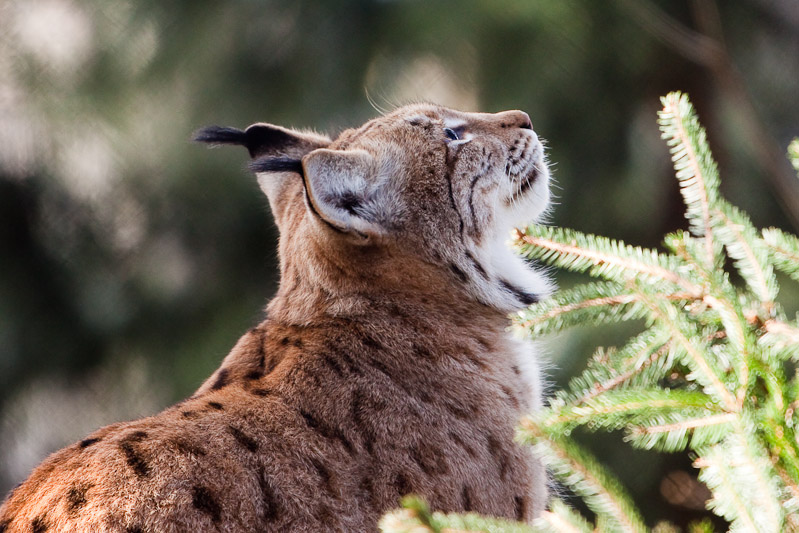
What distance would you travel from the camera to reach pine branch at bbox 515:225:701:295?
1.06 meters

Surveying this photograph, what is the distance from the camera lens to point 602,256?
109cm

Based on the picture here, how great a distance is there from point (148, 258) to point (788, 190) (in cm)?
495

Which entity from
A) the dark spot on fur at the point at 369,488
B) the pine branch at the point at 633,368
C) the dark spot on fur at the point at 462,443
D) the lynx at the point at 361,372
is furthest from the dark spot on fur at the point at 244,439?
the pine branch at the point at 633,368

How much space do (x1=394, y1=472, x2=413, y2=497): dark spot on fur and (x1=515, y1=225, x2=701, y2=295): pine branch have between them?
77cm

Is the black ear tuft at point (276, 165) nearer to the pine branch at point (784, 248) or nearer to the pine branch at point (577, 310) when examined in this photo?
the pine branch at point (577, 310)

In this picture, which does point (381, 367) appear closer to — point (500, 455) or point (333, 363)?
point (333, 363)

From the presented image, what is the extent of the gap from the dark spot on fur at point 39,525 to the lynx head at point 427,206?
0.86 m

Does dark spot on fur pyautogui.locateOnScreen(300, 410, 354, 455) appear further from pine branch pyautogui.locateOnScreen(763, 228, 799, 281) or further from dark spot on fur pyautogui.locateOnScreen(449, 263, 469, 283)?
pine branch pyautogui.locateOnScreen(763, 228, 799, 281)

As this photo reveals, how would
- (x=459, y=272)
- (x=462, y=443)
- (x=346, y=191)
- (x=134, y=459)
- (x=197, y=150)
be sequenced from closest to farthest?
(x=134, y=459)
(x=462, y=443)
(x=346, y=191)
(x=459, y=272)
(x=197, y=150)

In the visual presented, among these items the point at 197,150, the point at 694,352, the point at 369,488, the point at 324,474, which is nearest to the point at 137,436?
the point at 324,474

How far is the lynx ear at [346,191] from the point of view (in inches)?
74.2

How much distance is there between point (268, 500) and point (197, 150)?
16.1 feet

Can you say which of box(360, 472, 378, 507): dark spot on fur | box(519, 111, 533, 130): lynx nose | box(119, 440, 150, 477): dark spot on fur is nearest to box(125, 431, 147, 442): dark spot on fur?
box(119, 440, 150, 477): dark spot on fur

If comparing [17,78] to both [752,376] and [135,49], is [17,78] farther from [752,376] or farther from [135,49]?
[752,376]
